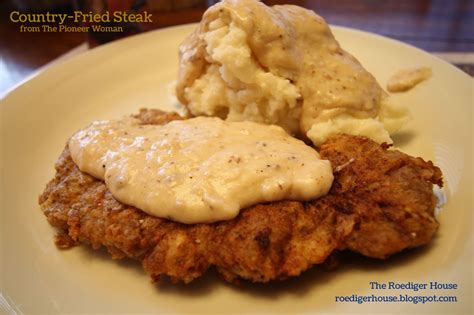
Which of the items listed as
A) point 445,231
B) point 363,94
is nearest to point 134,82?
point 363,94

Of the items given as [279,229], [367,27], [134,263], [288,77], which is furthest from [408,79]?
[134,263]

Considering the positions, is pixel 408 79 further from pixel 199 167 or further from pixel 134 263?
pixel 134 263

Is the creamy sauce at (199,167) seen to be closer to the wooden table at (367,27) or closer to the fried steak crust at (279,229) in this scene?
the fried steak crust at (279,229)

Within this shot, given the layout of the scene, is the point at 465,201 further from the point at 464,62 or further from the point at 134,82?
the point at 134,82

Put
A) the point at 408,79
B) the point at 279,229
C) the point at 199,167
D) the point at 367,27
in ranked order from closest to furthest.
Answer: the point at 279,229 → the point at 199,167 → the point at 408,79 → the point at 367,27

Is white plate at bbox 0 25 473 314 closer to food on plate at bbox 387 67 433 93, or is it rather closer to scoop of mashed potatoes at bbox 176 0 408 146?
food on plate at bbox 387 67 433 93

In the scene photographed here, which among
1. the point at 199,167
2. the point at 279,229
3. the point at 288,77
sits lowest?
Answer: the point at 279,229

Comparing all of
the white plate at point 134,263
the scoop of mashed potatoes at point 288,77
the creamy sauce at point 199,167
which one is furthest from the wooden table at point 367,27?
the creamy sauce at point 199,167
